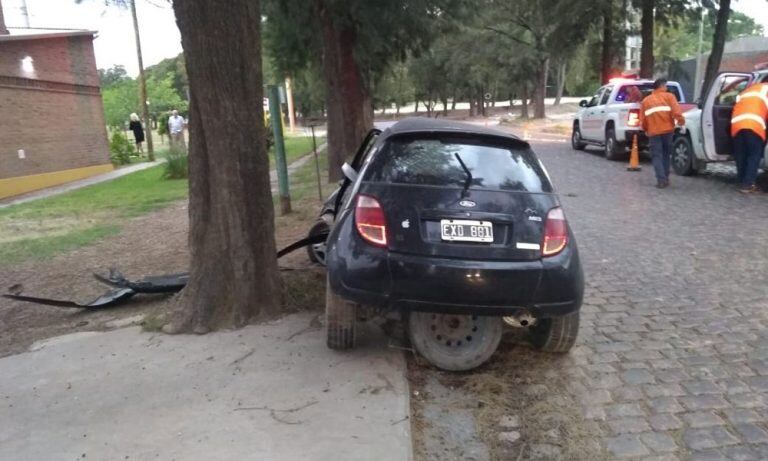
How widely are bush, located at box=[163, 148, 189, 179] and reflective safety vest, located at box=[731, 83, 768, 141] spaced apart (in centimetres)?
1337

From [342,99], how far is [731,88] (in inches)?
314

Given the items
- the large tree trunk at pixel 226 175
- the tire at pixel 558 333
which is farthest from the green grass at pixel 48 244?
the tire at pixel 558 333

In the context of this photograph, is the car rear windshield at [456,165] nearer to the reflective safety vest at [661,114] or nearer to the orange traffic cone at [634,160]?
the reflective safety vest at [661,114]

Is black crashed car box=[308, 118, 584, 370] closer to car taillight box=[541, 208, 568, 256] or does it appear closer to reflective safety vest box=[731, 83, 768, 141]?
car taillight box=[541, 208, 568, 256]

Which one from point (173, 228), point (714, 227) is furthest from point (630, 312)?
point (173, 228)

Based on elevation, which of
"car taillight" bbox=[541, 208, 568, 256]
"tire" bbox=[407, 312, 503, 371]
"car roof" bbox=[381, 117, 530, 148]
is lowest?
"tire" bbox=[407, 312, 503, 371]

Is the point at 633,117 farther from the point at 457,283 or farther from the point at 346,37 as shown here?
the point at 457,283

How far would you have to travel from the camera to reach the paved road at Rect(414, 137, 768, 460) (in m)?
3.49

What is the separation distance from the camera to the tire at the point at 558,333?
4348mm

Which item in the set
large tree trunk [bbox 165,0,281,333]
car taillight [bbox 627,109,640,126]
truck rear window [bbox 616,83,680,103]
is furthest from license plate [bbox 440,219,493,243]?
truck rear window [bbox 616,83,680,103]

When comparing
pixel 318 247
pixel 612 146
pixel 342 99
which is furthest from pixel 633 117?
pixel 318 247

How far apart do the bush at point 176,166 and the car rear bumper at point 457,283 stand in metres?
14.5

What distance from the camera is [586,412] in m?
3.77

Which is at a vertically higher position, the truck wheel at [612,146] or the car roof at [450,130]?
the car roof at [450,130]
